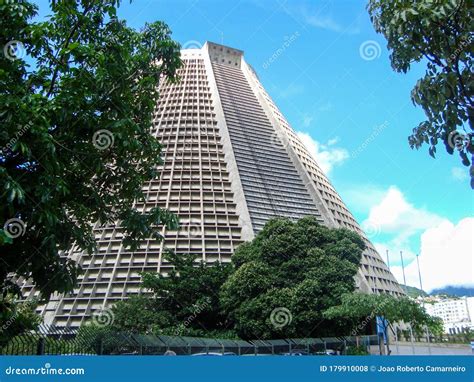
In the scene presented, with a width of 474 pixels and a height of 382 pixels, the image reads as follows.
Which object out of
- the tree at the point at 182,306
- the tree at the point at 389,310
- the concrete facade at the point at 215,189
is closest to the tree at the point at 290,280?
the tree at the point at 182,306

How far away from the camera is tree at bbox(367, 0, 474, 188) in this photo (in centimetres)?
529

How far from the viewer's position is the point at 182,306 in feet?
92.3

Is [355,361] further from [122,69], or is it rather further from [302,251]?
[302,251]

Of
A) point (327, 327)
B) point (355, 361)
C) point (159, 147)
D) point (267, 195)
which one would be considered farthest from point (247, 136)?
point (355, 361)

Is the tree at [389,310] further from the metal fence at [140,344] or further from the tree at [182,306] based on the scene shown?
the tree at [182,306]

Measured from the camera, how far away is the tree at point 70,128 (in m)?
8.01

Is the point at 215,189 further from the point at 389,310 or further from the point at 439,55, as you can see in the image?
the point at 439,55

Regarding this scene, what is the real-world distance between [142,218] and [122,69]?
3531 mm

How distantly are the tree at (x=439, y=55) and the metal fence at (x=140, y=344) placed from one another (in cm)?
877

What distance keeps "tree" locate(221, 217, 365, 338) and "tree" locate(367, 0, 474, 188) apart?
61.0 ft

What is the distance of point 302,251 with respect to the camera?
85.5 ft

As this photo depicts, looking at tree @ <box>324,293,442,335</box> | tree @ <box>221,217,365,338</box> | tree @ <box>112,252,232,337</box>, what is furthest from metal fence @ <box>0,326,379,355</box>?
tree @ <box>112,252,232,337</box>

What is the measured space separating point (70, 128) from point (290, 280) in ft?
60.0

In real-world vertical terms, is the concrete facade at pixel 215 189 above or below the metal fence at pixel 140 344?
above
